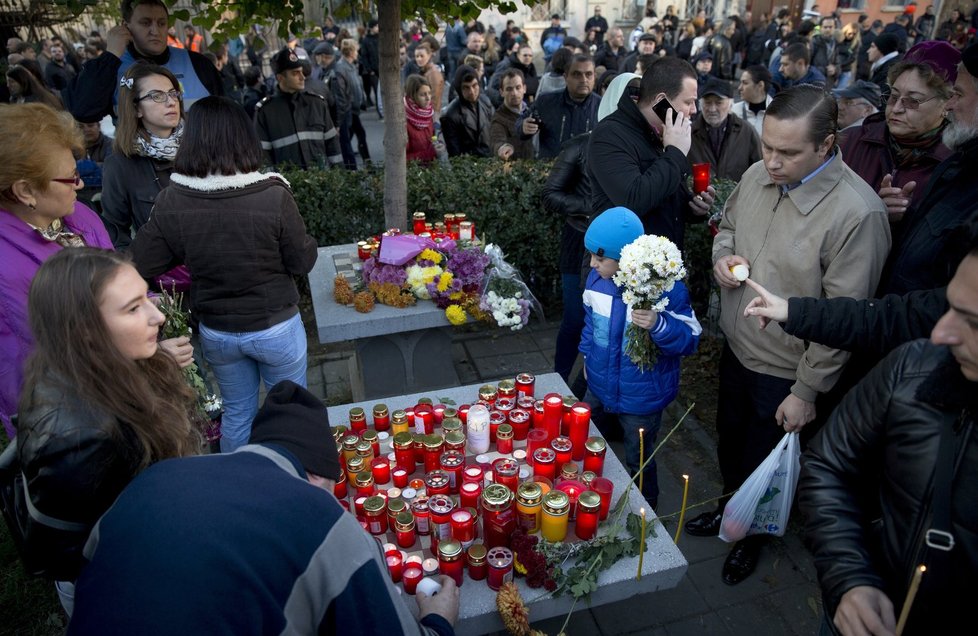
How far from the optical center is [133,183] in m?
3.29

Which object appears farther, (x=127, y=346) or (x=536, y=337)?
(x=536, y=337)

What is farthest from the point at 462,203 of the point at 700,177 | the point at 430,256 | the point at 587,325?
the point at 587,325

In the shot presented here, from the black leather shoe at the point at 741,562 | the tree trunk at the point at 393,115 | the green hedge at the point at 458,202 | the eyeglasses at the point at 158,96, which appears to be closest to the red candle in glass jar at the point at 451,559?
the black leather shoe at the point at 741,562

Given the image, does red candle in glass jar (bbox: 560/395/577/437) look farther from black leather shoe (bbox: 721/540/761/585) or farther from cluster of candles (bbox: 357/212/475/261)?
cluster of candles (bbox: 357/212/475/261)

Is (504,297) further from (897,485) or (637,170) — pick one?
(897,485)

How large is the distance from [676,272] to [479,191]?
111 inches

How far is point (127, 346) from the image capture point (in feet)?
5.50

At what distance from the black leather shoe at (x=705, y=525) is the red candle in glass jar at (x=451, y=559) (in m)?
1.75

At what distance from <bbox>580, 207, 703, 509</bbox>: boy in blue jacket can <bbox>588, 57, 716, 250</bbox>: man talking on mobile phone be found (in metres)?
0.27

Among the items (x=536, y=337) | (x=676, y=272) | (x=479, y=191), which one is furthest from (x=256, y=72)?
(x=676, y=272)

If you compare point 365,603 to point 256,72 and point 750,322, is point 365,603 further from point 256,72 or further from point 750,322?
point 256,72

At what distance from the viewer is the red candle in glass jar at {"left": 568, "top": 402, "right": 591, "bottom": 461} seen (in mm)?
2467

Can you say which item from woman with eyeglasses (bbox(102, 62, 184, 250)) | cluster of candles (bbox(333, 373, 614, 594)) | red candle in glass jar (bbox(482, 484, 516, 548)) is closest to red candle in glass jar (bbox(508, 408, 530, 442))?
cluster of candles (bbox(333, 373, 614, 594))

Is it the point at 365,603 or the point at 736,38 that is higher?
the point at 736,38
